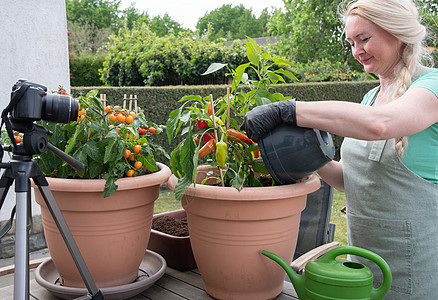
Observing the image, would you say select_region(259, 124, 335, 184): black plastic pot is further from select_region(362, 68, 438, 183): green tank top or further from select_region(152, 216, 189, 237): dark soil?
select_region(152, 216, 189, 237): dark soil

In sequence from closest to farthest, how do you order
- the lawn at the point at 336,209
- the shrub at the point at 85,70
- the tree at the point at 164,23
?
the lawn at the point at 336,209
the shrub at the point at 85,70
the tree at the point at 164,23

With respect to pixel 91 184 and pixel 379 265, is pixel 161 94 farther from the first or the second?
pixel 379 265

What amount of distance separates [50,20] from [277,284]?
288 cm

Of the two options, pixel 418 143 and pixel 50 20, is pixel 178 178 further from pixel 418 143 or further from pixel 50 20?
pixel 50 20

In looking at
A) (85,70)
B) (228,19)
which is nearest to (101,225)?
(85,70)

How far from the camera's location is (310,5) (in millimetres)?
13125

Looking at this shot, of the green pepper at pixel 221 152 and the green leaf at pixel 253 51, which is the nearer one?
the green pepper at pixel 221 152

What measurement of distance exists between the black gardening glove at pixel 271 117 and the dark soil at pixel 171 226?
627 millimetres

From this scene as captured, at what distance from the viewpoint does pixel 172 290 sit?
4.21 ft

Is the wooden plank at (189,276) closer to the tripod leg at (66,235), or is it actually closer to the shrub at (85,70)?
the tripod leg at (66,235)

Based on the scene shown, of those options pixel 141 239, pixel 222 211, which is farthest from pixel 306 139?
pixel 141 239

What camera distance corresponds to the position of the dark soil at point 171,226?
1547mm

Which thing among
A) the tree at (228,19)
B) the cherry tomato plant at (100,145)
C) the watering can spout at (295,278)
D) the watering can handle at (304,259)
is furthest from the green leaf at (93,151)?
the tree at (228,19)

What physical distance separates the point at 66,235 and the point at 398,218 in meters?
0.99
